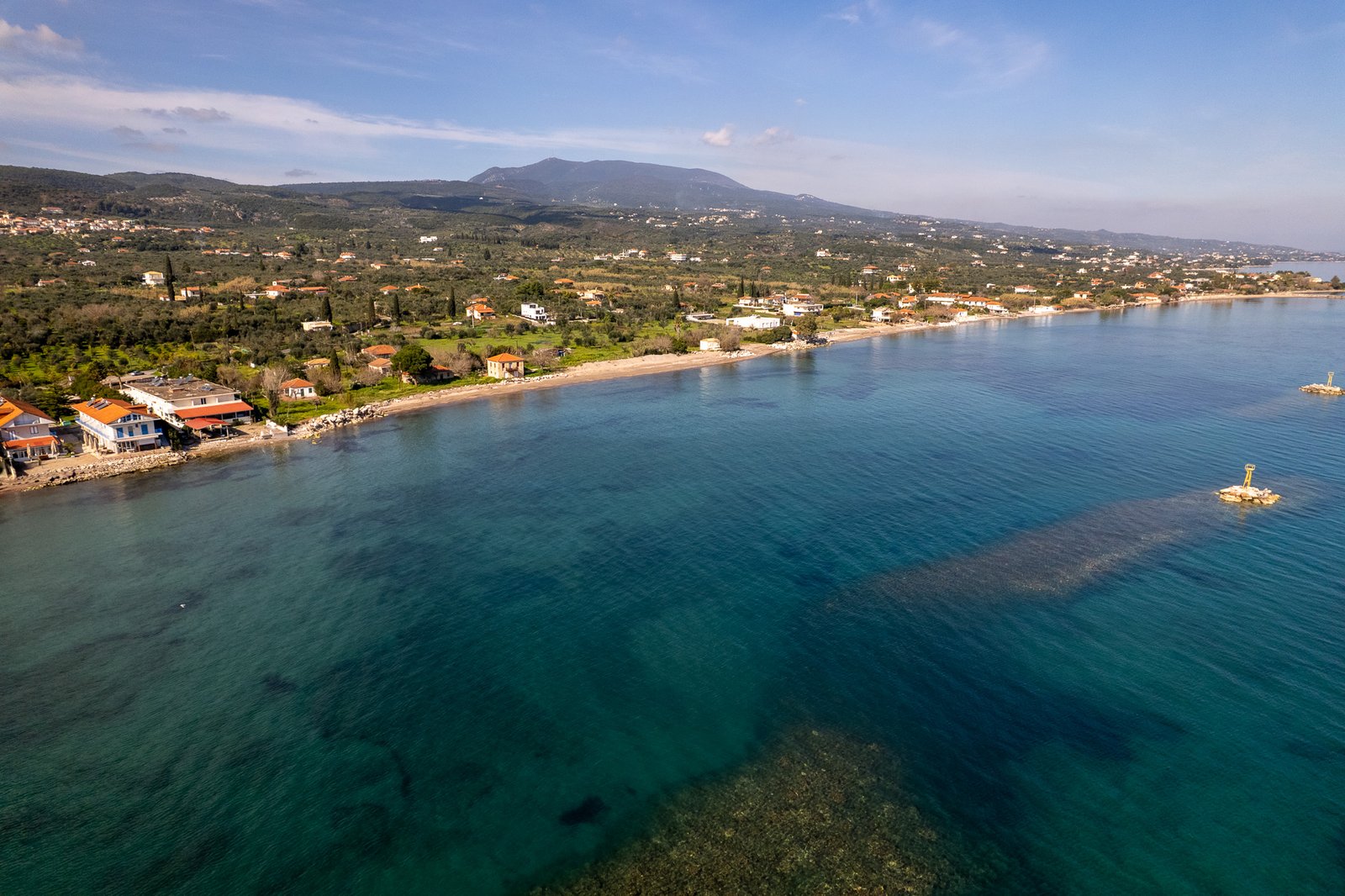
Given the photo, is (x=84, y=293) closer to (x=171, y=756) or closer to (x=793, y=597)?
(x=171, y=756)

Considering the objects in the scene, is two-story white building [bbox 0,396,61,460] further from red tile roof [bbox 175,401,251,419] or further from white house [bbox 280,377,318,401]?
white house [bbox 280,377,318,401]

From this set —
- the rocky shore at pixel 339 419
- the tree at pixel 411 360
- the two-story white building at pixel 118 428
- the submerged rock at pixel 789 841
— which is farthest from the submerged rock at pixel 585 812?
the tree at pixel 411 360

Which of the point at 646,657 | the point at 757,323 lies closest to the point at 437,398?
the point at 646,657

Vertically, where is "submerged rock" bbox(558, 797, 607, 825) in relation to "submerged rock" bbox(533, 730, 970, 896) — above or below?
below

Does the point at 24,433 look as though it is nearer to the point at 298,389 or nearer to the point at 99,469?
the point at 99,469

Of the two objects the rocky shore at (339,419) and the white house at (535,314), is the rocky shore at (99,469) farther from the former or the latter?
the white house at (535,314)

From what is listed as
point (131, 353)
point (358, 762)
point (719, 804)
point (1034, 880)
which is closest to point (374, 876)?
point (358, 762)

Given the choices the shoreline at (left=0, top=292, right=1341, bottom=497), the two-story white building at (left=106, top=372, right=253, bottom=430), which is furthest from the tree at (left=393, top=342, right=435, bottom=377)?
the two-story white building at (left=106, top=372, right=253, bottom=430)
